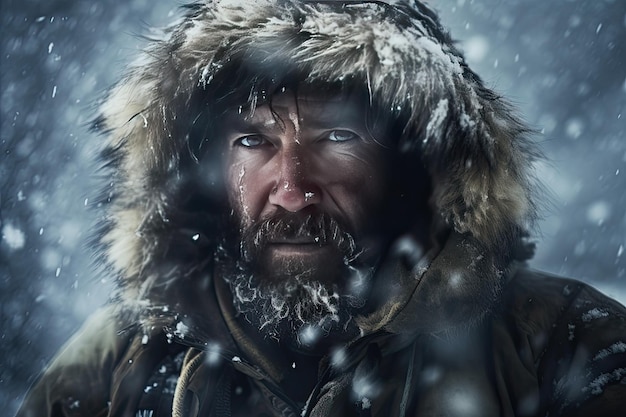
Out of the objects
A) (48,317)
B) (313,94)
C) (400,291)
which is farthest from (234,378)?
(48,317)

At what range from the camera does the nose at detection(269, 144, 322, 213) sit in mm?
1750

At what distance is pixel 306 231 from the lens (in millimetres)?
1780

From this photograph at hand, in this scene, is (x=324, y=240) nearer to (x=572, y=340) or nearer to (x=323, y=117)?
(x=323, y=117)

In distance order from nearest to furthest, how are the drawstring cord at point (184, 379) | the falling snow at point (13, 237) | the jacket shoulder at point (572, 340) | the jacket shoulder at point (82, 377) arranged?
the jacket shoulder at point (572, 340) → the drawstring cord at point (184, 379) → the jacket shoulder at point (82, 377) → the falling snow at point (13, 237)

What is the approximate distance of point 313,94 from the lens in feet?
5.74

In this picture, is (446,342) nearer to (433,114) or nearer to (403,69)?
(433,114)

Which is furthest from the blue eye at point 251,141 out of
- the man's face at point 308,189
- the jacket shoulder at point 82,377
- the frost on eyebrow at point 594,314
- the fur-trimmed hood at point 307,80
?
the frost on eyebrow at point 594,314

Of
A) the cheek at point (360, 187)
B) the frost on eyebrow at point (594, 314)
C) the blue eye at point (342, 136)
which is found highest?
the blue eye at point (342, 136)

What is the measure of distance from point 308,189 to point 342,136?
165mm

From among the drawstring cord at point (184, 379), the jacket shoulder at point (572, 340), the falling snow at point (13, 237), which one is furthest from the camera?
the falling snow at point (13, 237)

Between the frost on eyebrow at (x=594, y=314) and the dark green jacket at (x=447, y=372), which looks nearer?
the dark green jacket at (x=447, y=372)

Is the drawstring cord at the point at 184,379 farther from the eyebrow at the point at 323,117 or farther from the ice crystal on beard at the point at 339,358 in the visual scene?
the eyebrow at the point at 323,117

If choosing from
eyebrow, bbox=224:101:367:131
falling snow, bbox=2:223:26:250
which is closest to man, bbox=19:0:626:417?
eyebrow, bbox=224:101:367:131

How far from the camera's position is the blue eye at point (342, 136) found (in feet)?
5.93
